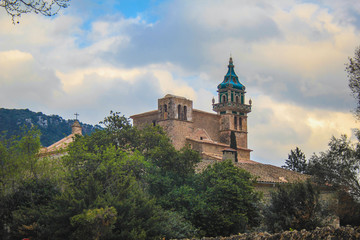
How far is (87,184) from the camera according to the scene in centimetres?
2809

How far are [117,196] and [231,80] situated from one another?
6099 cm

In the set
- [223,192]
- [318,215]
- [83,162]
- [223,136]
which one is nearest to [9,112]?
[223,136]

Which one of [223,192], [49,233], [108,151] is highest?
[108,151]

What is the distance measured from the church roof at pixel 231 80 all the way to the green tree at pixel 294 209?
57.6 metres

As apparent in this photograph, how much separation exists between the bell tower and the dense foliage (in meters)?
34.1

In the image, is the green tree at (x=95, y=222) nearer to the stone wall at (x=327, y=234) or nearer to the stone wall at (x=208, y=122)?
the stone wall at (x=327, y=234)

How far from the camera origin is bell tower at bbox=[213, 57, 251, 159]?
76312mm

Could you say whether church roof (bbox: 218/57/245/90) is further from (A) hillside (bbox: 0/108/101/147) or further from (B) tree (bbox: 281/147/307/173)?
(A) hillside (bbox: 0/108/101/147)

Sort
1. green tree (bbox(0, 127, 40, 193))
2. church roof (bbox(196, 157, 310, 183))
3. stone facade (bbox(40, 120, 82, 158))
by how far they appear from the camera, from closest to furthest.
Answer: green tree (bbox(0, 127, 40, 193))
church roof (bbox(196, 157, 310, 183))
stone facade (bbox(40, 120, 82, 158))

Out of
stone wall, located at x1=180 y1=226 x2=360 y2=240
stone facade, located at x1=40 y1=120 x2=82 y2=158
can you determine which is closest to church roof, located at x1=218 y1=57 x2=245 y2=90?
stone facade, located at x1=40 y1=120 x2=82 y2=158

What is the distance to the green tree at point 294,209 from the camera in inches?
1042

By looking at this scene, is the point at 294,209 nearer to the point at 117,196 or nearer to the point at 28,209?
the point at 117,196

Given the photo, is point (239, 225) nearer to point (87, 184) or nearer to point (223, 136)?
point (87, 184)

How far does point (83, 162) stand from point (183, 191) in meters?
8.35
